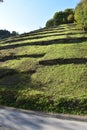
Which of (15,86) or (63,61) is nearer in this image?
(15,86)

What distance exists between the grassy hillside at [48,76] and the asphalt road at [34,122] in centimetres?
261

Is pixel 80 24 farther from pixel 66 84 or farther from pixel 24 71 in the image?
pixel 66 84

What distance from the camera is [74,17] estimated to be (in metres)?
67.1

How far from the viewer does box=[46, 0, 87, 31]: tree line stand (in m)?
52.6

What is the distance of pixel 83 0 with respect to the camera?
183 ft

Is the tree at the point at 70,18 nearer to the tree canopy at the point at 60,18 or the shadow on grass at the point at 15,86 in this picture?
the tree canopy at the point at 60,18

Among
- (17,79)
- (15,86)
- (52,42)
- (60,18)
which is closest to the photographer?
(15,86)

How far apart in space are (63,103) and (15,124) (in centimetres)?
584

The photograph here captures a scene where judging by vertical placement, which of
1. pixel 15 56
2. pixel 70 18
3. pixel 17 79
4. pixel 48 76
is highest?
pixel 70 18

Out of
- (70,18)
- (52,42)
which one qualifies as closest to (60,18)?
(70,18)

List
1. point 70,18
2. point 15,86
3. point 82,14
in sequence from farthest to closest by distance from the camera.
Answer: point 70,18, point 82,14, point 15,86

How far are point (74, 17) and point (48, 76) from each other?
3656cm

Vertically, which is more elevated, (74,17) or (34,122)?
(74,17)

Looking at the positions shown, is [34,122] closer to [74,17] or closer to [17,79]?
[17,79]
